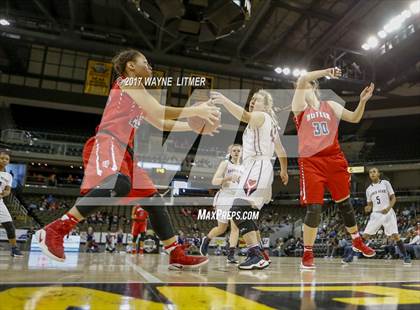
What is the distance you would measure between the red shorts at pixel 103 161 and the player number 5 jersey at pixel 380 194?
212 inches

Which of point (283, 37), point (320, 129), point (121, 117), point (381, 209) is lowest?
point (381, 209)

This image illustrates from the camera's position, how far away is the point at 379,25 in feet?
51.2

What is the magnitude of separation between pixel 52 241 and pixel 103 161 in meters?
0.63

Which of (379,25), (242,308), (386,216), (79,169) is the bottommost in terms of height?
(242,308)

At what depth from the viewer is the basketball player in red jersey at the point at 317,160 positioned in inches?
159

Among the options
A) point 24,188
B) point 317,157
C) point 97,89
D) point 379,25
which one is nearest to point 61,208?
point 24,188

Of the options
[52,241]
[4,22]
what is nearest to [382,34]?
[4,22]

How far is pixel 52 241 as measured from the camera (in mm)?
2605

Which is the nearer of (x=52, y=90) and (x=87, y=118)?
(x=52, y=90)

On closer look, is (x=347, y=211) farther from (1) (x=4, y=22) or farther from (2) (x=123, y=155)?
(1) (x=4, y=22)

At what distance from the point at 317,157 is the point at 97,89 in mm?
19188

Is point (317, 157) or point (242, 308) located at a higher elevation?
point (317, 157)

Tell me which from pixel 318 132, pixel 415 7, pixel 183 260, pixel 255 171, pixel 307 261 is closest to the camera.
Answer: pixel 183 260

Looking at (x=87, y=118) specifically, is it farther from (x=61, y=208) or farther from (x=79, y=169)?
(x=61, y=208)
